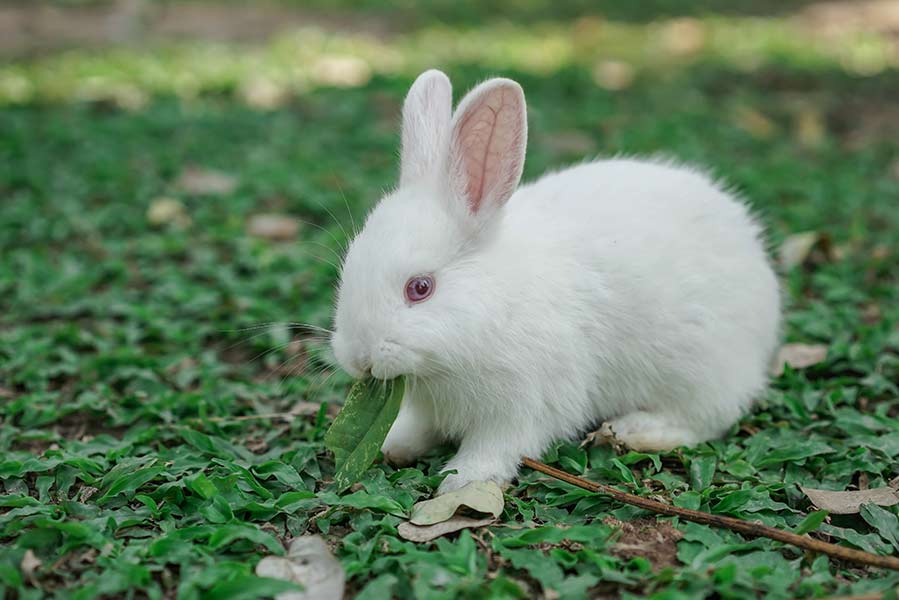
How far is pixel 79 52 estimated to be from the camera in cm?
858

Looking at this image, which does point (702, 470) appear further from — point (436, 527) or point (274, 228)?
point (274, 228)

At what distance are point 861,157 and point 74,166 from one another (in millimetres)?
4992

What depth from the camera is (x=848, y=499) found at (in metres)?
2.82

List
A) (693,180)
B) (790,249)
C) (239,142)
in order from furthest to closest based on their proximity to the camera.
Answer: (239,142)
(790,249)
(693,180)

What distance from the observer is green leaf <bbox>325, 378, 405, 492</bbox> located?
2869mm

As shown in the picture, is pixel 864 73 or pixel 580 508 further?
pixel 864 73

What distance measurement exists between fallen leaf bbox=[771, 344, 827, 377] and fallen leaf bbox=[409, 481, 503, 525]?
4.95 ft

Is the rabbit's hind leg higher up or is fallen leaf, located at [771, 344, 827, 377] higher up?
fallen leaf, located at [771, 344, 827, 377]

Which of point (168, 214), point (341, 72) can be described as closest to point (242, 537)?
point (168, 214)

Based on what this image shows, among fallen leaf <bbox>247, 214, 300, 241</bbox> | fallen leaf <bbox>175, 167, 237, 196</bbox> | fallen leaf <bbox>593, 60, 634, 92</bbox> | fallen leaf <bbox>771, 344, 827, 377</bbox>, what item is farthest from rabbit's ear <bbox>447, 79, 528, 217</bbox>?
fallen leaf <bbox>593, 60, 634, 92</bbox>

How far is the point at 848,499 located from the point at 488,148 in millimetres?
1500

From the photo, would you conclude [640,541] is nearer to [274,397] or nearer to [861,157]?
[274,397]

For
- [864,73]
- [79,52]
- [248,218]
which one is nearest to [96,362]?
[248,218]

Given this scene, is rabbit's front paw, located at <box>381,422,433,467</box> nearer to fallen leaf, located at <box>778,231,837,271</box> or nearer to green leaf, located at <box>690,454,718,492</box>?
green leaf, located at <box>690,454,718,492</box>
